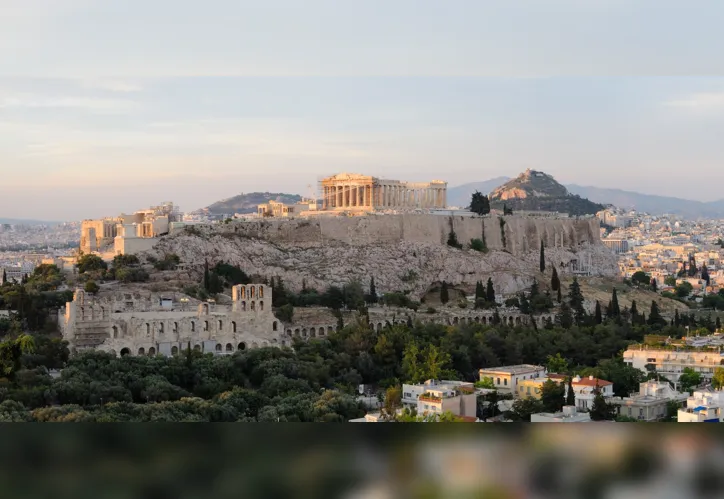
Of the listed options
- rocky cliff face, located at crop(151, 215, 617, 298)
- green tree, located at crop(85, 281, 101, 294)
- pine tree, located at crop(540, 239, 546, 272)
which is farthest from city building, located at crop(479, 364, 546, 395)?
pine tree, located at crop(540, 239, 546, 272)

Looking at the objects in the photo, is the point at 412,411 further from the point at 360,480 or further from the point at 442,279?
the point at 442,279

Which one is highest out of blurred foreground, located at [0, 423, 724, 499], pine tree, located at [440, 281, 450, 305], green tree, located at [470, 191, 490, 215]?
green tree, located at [470, 191, 490, 215]

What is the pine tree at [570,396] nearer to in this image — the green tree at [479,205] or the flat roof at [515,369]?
the flat roof at [515,369]

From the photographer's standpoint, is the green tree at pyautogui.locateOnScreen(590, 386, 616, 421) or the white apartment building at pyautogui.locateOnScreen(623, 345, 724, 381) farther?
the white apartment building at pyautogui.locateOnScreen(623, 345, 724, 381)

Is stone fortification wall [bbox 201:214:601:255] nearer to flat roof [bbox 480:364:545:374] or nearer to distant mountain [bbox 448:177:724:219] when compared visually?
flat roof [bbox 480:364:545:374]

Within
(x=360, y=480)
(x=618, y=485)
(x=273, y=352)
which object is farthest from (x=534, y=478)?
(x=273, y=352)

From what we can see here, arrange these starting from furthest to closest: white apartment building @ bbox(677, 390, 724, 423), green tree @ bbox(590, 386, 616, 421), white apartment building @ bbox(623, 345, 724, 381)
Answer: white apartment building @ bbox(623, 345, 724, 381), green tree @ bbox(590, 386, 616, 421), white apartment building @ bbox(677, 390, 724, 423)

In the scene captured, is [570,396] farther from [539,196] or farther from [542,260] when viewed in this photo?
[539,196]
